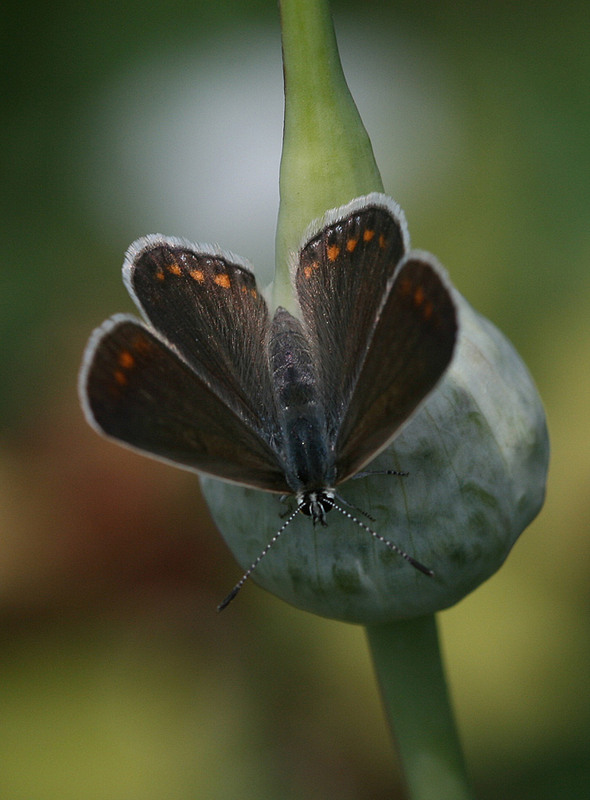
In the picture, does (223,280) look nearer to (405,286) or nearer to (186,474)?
(405,286)

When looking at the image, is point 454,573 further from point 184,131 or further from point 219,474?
point 184,131

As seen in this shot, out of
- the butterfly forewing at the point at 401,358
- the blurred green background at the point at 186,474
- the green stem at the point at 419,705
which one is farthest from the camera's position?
the blurred green background at the point at 186,474

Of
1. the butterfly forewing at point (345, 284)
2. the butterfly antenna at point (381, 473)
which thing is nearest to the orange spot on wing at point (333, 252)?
the butterfly forewing at point (345, 284)

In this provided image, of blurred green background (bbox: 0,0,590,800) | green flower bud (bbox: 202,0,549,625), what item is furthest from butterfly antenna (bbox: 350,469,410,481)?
blurred green background (bbox: 0,0,590,800)

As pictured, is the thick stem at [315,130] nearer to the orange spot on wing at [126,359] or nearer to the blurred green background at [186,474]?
the orange spot on wing at [126,359]

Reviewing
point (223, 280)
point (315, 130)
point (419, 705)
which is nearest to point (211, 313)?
point (223, 280)
